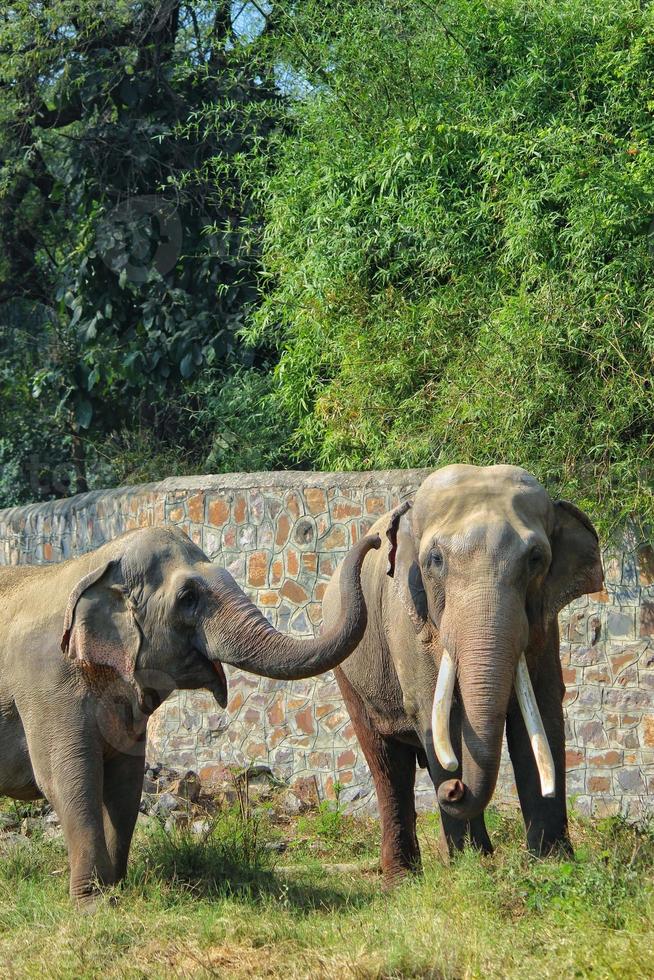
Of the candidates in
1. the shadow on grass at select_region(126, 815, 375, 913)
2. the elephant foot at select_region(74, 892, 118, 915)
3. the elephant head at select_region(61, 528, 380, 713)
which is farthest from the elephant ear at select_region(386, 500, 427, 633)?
the elephant foot at select_region(74, 892, 118, 915)

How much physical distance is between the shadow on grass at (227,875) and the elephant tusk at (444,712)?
1.10 meters

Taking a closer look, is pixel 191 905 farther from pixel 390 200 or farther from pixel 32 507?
pixel 32 507

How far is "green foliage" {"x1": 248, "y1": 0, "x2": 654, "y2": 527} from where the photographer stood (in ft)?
30.9

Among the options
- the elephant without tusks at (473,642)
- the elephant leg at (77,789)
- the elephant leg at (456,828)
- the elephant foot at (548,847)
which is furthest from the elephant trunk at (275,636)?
the elephant foot at (548,847)

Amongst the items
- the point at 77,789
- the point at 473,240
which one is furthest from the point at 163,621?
the point at 473,240

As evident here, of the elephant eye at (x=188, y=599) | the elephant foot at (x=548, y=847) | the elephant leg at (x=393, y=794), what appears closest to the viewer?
the elephant eye at (x=188, y=599)

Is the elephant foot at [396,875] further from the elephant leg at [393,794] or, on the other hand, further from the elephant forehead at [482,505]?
the elephant forehead at [482,505]

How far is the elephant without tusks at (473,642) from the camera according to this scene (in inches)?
227

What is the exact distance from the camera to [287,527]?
1054cm

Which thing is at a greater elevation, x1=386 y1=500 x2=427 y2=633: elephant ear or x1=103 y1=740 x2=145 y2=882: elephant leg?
x1=386 y1=500 x2=427 y2=633: elephant ear

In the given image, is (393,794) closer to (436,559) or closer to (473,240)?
(436,559)

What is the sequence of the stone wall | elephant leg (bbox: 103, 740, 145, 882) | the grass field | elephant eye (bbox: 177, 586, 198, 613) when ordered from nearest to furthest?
the grass field < elephant eye (bbox: 177, 586, 198, 613) < elephant leg (bbox: 103, 740, 145, 882) < the stone wall

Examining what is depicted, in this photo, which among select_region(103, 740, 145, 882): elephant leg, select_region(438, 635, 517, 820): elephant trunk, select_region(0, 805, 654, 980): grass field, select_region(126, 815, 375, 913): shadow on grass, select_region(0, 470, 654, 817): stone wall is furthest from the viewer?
select_region(0, 470, 654, 817): stone wall

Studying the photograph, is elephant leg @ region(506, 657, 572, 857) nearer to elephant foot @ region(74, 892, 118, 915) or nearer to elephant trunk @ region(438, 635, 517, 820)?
elephant trunk @ region(438, 635, 517, 820)
